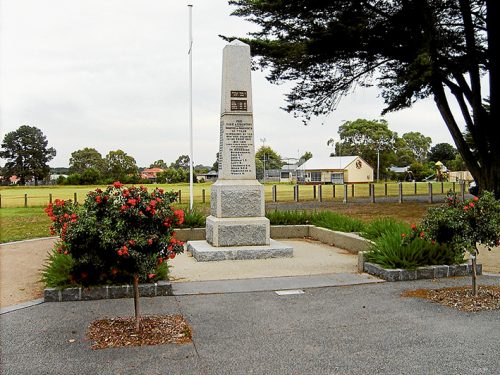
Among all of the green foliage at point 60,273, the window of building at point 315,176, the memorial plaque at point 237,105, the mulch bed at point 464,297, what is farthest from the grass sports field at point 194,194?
the window of building at point 315,176

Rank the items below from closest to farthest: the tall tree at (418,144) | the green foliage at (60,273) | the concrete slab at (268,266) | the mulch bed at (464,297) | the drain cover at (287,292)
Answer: the mulch bed at (464,297), the green foliage at (60,273), the drain cover at (287,292), the concrete slab at (268,266), the tall tree at (418,144)

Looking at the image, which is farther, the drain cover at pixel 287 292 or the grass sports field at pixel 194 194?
the grass sports field at pixel 194 194

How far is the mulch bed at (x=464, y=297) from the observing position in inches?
243

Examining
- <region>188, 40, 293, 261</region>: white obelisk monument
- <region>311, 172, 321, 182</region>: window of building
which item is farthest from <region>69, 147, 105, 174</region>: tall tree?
<region>188, 40, 293, 261</region>: white obelisk monument

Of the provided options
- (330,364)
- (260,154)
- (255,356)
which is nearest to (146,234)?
(255,356)

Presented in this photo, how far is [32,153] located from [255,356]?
6902cm

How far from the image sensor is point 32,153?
67062mm

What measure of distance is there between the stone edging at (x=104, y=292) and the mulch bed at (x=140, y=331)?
3.21 ft

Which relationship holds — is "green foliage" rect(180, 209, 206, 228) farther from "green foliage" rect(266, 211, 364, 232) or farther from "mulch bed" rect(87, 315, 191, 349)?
"mulch bed" rect(87, 315, 191, 349)

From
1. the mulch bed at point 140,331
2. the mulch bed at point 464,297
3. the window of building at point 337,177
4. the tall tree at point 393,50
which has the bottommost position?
the mulch bed at point 464,297

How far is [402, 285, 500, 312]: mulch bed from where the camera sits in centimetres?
616

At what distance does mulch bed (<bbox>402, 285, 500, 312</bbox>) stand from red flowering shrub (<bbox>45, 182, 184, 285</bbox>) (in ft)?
11.3

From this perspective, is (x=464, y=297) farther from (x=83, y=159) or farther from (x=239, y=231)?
(x=83, y=159)

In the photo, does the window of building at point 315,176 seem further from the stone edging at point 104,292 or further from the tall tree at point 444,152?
the stone edging at point 104,292
